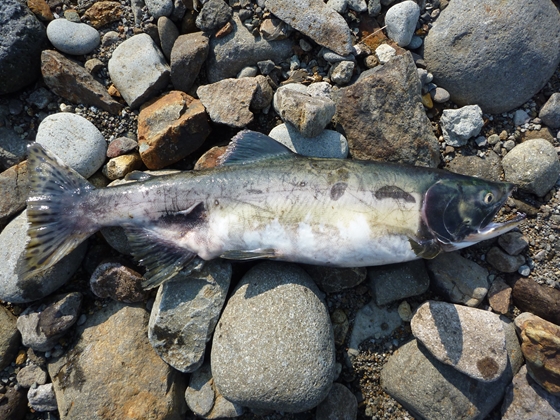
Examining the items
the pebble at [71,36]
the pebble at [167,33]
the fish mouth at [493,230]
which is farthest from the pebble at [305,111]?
the pebble at [71,36]

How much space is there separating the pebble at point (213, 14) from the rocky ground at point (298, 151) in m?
0.03

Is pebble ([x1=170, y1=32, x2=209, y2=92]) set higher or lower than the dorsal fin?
higher

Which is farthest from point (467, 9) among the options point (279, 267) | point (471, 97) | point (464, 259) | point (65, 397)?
point (65, 397)

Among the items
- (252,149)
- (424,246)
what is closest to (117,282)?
(252,149)

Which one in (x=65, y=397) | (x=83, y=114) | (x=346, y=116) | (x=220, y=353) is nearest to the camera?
(x=220, y=353)

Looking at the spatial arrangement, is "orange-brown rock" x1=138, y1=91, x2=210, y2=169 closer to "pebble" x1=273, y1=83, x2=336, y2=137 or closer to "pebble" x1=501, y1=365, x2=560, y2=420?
"pebble" x1=273, y1=83, x2=336, y2=137

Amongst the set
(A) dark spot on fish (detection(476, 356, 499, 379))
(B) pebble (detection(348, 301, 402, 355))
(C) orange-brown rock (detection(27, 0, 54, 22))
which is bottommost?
(A) dark spot on fish (detection(476, 356, 499, 379))

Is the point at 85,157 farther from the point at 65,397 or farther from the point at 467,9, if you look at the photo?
the point at 467,9

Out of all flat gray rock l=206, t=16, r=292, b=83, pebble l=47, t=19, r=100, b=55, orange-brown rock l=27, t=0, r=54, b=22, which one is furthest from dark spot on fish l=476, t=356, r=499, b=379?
orange-brown rock l=27, t=0, r=54, b=22

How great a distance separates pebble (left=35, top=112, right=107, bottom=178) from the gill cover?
12.4 ft

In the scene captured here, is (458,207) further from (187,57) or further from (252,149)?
(187,57)

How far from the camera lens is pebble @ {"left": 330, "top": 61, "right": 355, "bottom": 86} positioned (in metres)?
4.54

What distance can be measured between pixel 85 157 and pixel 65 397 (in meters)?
2.66

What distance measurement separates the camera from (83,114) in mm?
4863
